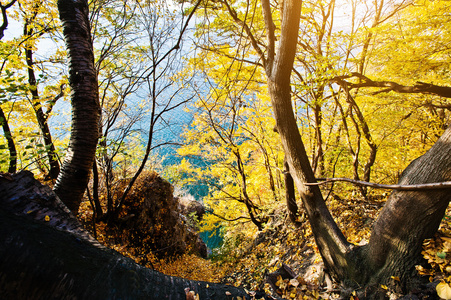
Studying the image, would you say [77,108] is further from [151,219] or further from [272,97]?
[151,219]

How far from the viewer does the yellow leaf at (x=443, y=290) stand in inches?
47.7

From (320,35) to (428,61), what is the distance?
88.2 inches

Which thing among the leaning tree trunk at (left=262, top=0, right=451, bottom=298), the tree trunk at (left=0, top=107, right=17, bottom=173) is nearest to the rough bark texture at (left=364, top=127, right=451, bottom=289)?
the leaning tree trunk at (left=262, top=0, right=451, bottom=298)

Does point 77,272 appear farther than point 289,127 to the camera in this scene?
No

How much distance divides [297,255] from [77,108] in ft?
14.1

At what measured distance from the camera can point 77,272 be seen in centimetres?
81

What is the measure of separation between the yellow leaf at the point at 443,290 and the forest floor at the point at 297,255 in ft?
0.57

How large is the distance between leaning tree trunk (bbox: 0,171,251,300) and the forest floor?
133 centimetres

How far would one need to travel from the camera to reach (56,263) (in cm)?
79

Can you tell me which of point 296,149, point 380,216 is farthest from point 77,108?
point 380,216

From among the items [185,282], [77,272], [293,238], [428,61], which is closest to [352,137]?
[428,61]

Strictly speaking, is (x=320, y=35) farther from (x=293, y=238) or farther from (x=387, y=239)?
(x=293, y=238)

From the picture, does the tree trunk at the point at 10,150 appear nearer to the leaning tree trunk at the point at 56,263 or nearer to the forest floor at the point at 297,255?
the leaning tree trunk at the point at 56,263

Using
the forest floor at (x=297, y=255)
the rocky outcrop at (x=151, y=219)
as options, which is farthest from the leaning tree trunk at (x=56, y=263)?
the rocky outcrop at (x=151, y=219)
